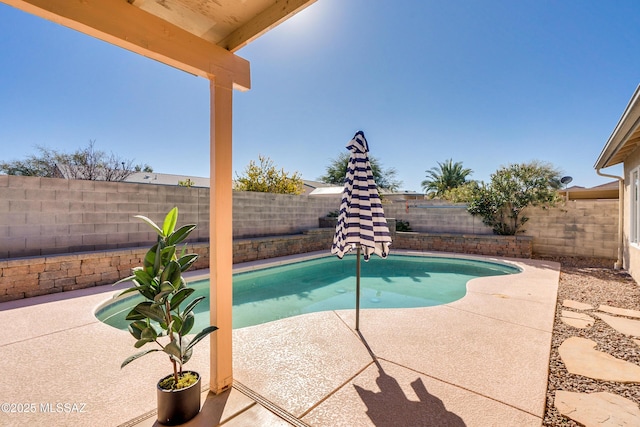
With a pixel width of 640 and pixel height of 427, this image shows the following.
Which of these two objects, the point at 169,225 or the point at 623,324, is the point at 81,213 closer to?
the point at 169,225

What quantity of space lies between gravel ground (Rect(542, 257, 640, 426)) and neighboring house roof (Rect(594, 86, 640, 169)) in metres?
2.58

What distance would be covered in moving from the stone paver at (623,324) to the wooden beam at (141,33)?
196 inches

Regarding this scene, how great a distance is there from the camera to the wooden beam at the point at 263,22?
66.5 inches

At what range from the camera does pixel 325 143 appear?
18.1m

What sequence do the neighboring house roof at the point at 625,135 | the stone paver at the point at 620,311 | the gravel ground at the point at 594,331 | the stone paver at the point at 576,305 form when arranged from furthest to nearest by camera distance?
the stone paver at the point at 576,305 → the stone paver at the point at 620,311 → the neighboring house roof at the point at 625,135 → the gravel ground at the point at 594,331

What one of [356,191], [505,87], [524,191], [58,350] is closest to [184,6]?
[356,191]

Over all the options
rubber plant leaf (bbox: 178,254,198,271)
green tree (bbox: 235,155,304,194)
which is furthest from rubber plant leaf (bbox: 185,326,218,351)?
green tree (bbox: 235,155,304,194)

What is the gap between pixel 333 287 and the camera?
6.68 m

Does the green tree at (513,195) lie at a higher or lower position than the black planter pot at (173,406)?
higher

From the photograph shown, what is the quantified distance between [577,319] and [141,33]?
18.2ft

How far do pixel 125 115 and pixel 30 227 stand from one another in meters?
9.95

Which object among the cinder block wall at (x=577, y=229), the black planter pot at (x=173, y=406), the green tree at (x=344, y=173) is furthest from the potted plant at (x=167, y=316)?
the green tree at (x=344, y=173)

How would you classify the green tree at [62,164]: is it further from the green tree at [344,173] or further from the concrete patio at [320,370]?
the green tree at [344,173]

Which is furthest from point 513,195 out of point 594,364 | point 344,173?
point 344,173
